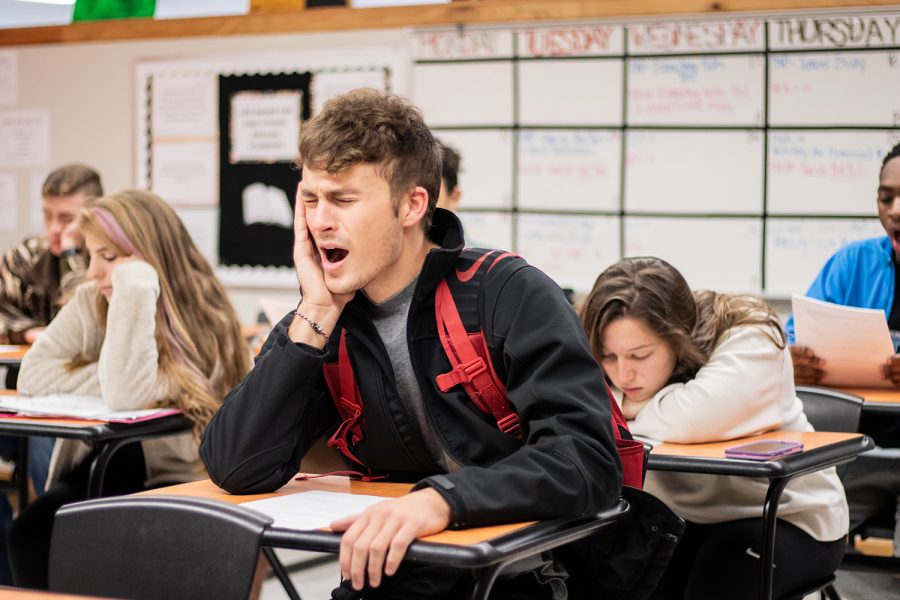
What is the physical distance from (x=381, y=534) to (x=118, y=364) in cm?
163

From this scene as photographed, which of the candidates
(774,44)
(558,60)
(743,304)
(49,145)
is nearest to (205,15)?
(49,145)

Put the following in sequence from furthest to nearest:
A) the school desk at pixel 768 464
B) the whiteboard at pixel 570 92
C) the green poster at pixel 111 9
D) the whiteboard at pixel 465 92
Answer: the green poster at pixel 111 9 → the whiteboard at pixel 465 92 → the whiteboard at pixel 570 92 → the school desk at pixel 768 464

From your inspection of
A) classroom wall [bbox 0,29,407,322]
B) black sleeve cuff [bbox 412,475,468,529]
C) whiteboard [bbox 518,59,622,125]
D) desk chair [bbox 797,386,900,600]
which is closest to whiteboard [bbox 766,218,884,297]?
whiteboard [bbox 518,59,622,125]

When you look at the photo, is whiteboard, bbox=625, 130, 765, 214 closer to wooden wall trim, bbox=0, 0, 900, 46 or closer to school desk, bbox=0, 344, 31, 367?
wooden wall trim, bbox=0, 0, 900, 46

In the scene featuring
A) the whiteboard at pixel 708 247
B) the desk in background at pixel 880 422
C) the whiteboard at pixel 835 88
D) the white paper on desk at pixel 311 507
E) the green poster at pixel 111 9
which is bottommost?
the desk in background at pixel 880 422

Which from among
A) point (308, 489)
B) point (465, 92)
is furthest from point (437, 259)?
point (465, 92)

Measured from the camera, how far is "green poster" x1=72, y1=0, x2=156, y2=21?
5.70m

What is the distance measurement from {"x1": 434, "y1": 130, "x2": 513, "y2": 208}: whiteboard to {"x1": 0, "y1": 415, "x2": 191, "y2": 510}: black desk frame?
256cm

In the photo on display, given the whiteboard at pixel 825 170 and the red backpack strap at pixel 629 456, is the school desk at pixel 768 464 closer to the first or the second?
the red backpack strap at pixel 629 456

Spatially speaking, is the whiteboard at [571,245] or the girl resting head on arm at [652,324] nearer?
the girl resting head on arm at [652,324]

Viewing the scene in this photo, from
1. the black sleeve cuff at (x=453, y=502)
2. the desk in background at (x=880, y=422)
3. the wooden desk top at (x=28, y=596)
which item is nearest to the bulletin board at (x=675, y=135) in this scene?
the desk in background at (x=880, y=422)

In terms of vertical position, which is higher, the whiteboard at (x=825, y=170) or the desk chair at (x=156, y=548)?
the whiteboard at (x=825, y=170)

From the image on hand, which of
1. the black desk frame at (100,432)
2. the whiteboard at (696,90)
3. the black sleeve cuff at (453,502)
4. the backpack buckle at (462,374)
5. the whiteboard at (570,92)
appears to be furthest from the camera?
the whiteboard at (570,92)

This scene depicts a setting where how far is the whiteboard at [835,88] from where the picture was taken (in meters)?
4.34
